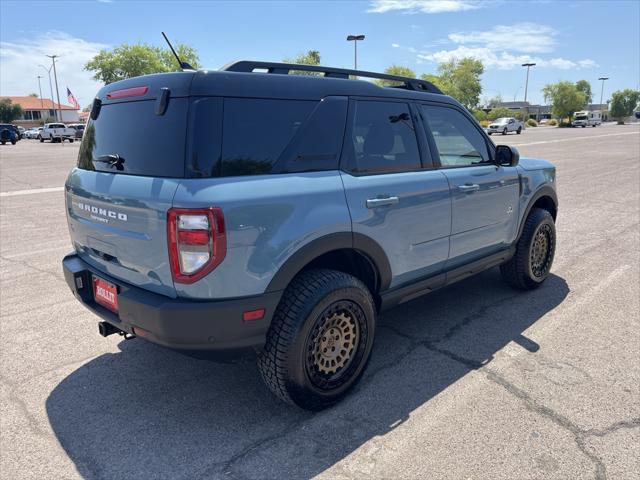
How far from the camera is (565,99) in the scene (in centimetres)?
8625

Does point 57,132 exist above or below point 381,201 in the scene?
above

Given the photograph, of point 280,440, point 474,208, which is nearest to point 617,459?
point 280,440

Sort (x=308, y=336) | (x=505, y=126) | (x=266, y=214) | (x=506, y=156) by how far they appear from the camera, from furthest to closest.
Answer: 1. (x=505, y=126)
2. (x=506, y=156)
3. (x=308, y=336)
4. (x=266, y=214)

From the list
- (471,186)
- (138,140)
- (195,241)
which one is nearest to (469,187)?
(471,186)

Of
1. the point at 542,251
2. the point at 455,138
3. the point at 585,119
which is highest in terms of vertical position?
the point at 585,119

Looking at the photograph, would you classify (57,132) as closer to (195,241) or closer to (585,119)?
(195,241)

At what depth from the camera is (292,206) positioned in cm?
253

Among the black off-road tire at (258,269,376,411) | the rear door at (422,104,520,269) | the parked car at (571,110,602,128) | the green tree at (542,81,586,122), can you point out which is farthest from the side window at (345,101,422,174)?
the green tree at (542,81,586,122)

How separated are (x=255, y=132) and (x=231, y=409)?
5.35ft

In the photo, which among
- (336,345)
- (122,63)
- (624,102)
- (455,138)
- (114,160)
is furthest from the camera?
(624,102)

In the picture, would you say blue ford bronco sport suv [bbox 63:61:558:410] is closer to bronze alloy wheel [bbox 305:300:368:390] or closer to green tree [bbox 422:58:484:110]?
bronze alloy wheel [bbox 305:300:368:390]

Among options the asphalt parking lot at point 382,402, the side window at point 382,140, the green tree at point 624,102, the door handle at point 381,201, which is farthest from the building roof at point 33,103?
the green tree at point 624,102

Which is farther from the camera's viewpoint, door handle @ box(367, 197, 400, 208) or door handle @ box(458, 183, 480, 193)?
door handle @ box(458, 183, 480, 193)

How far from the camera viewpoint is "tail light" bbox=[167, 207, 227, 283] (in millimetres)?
2270
